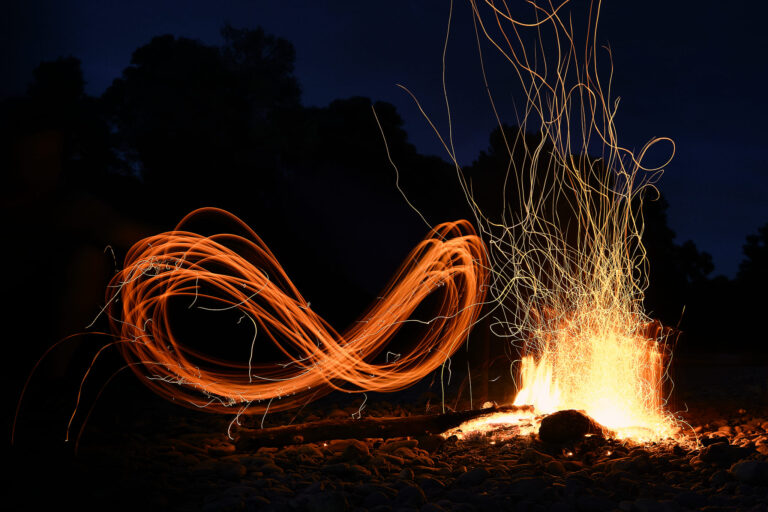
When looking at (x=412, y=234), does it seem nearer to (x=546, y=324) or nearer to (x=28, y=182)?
(x=546, y=324)

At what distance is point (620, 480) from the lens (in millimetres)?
4293

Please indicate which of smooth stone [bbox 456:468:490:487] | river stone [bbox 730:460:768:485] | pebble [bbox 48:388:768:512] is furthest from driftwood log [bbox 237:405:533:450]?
river stone [bbox 730:460:768:485]

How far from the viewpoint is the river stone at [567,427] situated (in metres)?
5.33

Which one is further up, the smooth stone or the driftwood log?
the driftwood log

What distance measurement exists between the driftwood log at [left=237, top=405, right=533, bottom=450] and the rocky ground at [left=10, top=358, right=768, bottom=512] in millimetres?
86

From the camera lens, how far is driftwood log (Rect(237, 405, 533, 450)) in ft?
17.9

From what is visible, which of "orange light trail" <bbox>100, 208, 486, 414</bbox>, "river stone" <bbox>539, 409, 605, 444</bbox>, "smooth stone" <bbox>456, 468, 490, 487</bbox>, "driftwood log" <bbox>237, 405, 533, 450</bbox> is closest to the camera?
"smooth stone" <bbox>456, 468, 490, 487</bbox>

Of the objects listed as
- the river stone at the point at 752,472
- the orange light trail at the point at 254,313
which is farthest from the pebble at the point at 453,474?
the orange light trail at the point at 254,313

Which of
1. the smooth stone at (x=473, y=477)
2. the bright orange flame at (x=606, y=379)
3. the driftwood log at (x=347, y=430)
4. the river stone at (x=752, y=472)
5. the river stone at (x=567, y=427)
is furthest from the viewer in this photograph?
the bright orange flame at (x=606, y=379)

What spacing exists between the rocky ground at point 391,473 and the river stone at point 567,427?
98 mm

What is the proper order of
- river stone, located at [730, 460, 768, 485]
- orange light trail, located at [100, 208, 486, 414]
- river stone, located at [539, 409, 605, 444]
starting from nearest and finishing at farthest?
river stone, located at [730, 460, 768, 485] < river stone, located at [539, 409, 605, 444] < orange light trail, located at [100, 208, 486, 414]

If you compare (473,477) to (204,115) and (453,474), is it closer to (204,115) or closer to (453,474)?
(453,474)

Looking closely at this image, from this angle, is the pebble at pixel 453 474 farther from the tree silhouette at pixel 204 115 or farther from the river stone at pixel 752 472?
the tree silhouette at pixel 204 115

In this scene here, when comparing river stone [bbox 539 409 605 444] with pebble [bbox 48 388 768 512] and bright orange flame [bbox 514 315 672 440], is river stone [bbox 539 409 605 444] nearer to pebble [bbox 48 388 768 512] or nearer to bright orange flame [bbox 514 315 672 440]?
pebble [bbox 48 388 768 512]
